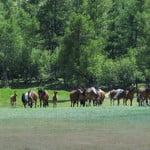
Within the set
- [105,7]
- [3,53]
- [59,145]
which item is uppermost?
[105,7]

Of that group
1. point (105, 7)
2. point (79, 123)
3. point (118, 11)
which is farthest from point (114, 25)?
point (79, 123)

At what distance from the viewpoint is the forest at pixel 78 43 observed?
66875 millimetres

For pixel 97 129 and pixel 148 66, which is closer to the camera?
pixel 97 129

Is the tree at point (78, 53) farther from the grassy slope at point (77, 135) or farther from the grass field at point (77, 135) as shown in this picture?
the grassy slope at point (77, 135)

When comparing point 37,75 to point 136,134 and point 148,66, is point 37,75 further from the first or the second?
point 136,134

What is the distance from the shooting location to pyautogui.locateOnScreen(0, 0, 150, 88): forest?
66875 mm

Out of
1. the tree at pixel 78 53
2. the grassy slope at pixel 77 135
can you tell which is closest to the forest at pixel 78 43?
the tree at pixel 78 53

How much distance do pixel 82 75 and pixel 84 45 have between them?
435 centimetres

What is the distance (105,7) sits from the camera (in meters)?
78.5

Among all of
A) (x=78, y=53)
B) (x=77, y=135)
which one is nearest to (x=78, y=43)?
(x=78, y=53)

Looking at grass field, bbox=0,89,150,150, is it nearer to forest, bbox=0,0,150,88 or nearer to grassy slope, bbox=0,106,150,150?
grassy slope, bbox=0,106,150,150

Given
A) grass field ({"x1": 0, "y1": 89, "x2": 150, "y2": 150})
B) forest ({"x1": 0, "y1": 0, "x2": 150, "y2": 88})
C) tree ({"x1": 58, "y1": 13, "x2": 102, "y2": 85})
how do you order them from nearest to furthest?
grass field ({"x1": 0, "y1": 89, "x2": 150, "y2": 150})
tree ({"x1": 58, "y1": 13, "x2": 102, "y2": 85})
forest ({"x1": 0, "y1": 0, "x2": 150, "y2": 88})

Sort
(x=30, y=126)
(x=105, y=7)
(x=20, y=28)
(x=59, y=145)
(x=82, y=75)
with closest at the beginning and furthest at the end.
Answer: (x=59, y=145) → (x=30, y=126) → (x=82, y=75) → (x=105, y=7) → (x=20, y=28)

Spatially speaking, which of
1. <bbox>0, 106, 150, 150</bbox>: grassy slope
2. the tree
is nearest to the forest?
the tree
